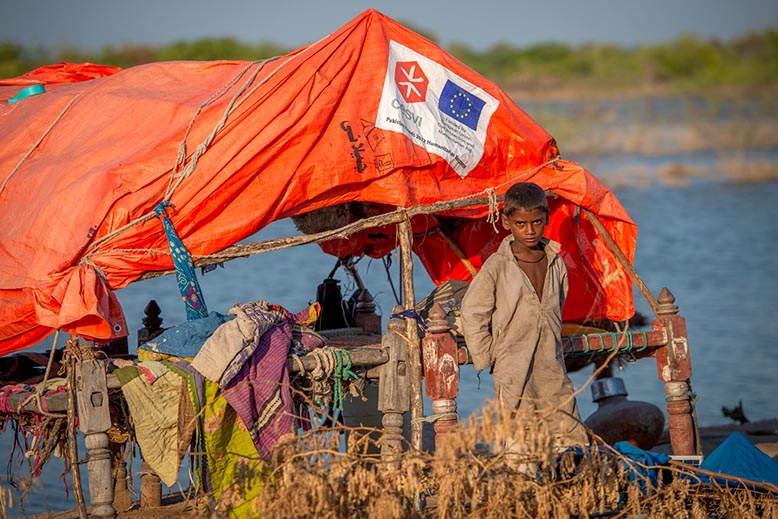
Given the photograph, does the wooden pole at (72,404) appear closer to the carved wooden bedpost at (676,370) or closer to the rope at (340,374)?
the rope at (340,374)

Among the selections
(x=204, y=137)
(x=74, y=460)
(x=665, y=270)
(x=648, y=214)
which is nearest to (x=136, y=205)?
(x=204, y=137)

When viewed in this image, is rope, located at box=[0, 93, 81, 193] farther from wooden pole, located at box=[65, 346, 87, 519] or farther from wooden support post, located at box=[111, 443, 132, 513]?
wooden support post, located at box=[111, 443, 132, 513]

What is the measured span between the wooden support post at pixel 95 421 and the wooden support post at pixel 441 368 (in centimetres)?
174

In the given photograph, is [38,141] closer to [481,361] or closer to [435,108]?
[435,108]

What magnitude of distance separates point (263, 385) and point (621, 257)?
8.69ft

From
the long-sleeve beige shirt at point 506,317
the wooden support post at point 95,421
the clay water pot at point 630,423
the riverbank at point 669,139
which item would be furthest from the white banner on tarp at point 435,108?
the riverbank at point 669,139

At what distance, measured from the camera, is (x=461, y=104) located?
285 inches

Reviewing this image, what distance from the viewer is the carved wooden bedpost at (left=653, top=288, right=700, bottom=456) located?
7.34 metres

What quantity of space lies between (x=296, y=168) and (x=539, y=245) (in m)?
1.42

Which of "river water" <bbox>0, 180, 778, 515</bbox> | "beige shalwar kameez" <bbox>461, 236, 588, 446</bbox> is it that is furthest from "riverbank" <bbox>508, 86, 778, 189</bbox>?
"beige shalwar kameez" <bbox>461, 236, 588, 446</bbox>

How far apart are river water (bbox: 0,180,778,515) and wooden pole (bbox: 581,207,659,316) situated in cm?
215

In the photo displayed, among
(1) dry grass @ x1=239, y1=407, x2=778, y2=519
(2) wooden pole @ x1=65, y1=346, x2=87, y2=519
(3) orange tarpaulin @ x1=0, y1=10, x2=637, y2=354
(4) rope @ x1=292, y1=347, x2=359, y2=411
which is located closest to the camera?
(1) dry grass @ x1=239, y1=407, x2=778, y2=519

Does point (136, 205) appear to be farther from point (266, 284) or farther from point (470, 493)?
point (266, 284)

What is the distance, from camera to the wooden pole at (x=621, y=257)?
295 inches
